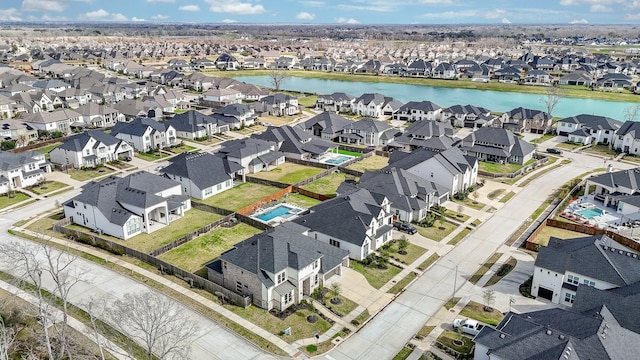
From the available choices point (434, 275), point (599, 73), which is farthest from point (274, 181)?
point (599, 73)

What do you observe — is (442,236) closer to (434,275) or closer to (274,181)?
(434,275)

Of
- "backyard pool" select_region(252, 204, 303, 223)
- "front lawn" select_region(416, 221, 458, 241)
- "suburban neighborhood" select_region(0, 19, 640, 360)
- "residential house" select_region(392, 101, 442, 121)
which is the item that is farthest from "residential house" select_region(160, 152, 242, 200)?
"residential house" select_region(392, 101, 442, 121)

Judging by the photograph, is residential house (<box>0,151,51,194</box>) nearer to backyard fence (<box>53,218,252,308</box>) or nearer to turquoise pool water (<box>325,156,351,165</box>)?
backyard fence (<box>53,218,252,308</box>)

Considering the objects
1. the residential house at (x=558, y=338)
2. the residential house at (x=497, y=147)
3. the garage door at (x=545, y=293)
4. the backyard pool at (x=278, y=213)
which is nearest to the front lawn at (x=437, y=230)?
the garage door at (x=545, y=293)

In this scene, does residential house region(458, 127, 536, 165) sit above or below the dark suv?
above

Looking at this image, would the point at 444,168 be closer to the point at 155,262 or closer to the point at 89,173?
the point at 155,262

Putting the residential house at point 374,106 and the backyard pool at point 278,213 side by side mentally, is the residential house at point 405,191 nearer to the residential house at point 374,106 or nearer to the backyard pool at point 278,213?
the backyard pool at point 278,213
